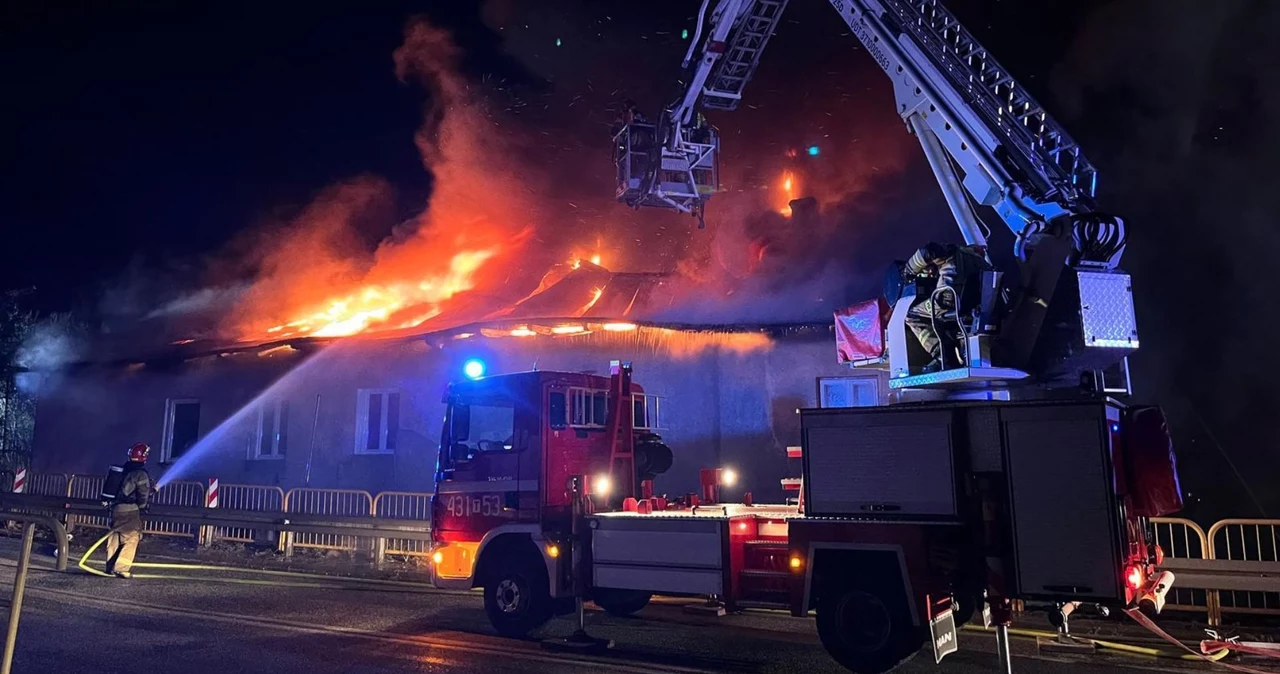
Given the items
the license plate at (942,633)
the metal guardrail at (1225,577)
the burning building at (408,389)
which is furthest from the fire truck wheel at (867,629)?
the burning building at (408,389)

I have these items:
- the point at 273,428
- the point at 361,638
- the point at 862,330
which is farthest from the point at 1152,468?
the point at 273,428

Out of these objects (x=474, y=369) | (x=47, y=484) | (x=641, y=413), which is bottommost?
(x=47, y=484)

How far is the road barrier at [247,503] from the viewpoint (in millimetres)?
14773

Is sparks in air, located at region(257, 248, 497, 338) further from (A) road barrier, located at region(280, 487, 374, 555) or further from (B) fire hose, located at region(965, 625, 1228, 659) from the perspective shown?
(B) fire hose, located at region(965, 625, 1228, 659)

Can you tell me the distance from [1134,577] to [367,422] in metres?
14.9

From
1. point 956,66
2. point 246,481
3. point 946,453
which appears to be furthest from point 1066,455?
point 246,481

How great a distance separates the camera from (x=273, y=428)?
1812cm

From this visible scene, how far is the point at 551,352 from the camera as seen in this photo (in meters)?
14.9

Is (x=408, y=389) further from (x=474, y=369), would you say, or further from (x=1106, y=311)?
(x=1106, y=311)

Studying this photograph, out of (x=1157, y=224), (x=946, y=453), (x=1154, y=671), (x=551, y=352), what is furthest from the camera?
(x=551, y=352)

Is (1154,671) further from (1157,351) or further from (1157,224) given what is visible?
(1157,224)

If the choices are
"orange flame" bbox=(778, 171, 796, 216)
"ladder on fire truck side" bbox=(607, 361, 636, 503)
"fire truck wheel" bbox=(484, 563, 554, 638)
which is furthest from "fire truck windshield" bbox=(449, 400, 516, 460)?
"orange flame" bbox=(778, 171, 796, 216)

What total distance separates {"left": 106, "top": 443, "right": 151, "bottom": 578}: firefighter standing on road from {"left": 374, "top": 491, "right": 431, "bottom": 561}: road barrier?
134 inches

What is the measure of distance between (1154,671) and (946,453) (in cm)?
271
